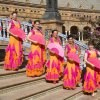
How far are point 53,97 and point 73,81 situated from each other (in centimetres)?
107

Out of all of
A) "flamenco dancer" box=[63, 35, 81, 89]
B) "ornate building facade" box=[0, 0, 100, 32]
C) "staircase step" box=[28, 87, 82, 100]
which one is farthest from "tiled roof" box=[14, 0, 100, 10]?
"staircase step" box=[28, 87, 82, 100]

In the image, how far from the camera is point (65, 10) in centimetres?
7212

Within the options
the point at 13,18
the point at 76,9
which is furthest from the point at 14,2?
the point at 13,18

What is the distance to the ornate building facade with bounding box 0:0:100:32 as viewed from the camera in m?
62.1

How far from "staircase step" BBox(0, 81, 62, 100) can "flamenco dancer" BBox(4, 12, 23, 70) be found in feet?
2.61

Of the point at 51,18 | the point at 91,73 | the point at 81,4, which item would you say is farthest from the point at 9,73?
the point at 81,4

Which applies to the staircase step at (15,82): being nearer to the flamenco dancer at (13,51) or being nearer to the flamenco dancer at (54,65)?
the flamenco dancer at (54,65)

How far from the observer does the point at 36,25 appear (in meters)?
9.09

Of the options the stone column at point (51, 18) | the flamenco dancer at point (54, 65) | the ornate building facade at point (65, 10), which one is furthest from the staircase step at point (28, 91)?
the ornate building facade at point (65, 10)

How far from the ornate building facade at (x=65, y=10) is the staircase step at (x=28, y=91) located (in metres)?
46.6

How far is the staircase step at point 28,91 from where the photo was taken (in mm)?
7511

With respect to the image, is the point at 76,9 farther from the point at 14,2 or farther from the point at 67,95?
the point at 67,95

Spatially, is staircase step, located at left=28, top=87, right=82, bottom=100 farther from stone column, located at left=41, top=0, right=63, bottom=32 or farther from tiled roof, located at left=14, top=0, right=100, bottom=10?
tiled roof, located at left=14, top=0, right=100, bottom=10

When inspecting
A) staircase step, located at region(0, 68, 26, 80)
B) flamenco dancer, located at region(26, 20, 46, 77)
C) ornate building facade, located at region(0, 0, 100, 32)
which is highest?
flamenco dancer, located at region(26, 20, 46, 77)
